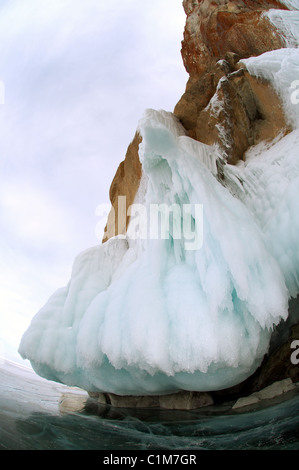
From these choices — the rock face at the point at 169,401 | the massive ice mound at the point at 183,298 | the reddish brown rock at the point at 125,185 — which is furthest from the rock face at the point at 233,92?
the rock face at the point at 169,401

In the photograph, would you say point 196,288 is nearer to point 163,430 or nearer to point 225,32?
point 163,430

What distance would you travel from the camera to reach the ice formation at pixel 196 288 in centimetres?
304

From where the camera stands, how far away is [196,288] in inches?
136

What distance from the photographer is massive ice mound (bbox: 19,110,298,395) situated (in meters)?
3.03

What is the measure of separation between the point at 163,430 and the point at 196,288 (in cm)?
151

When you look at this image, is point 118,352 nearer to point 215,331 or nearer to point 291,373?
point 215,331

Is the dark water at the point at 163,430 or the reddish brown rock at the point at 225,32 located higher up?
the reddish brown rock at the point at 225,32

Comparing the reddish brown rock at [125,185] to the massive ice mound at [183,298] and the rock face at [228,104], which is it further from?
the massive ice mound at [183,298]

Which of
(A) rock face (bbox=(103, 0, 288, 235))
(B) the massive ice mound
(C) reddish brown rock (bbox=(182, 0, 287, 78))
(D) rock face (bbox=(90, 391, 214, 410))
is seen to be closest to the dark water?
(D) rock face (bbox=(90, 391, 214, 410))

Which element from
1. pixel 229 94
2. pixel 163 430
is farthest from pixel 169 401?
pixel 229 94

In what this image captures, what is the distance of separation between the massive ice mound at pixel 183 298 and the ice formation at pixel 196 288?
0.01 m

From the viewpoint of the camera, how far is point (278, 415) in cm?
303

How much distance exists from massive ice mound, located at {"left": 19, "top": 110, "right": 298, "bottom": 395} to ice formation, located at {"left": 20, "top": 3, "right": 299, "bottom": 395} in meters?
0.01

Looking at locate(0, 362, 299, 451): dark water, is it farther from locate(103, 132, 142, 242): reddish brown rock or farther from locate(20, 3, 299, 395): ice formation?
locate(103, 132, 142, 242): reddish brown rock
